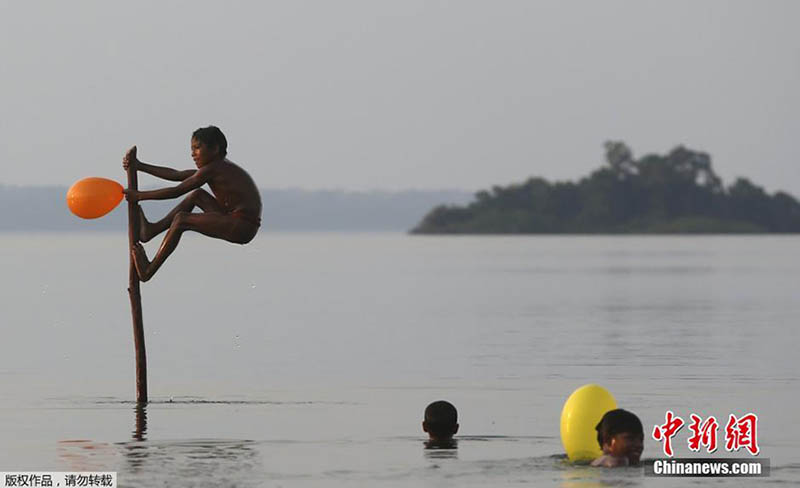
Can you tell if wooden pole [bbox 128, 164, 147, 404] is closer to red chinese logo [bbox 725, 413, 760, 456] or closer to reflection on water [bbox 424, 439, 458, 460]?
reflection on water [bbox 424, 439, 458, 460]

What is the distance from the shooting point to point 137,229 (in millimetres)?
20562

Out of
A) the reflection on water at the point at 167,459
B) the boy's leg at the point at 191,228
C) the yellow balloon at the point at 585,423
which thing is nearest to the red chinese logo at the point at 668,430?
the yellow balloon at the point at 585,423

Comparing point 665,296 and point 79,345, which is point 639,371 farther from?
point 665,296

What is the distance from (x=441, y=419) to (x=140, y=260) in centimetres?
428

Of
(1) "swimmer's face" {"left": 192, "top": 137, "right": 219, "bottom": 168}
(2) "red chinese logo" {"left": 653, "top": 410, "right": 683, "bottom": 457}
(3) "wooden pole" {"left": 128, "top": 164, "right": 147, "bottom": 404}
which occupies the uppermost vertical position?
(1) "swimmer's face" {"left": 192, "top": 137, "right": 219, "bottom": 168}

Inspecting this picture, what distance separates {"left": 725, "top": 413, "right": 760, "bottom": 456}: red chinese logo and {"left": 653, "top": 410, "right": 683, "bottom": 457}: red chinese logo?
59 centimetres

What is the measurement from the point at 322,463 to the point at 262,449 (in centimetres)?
113

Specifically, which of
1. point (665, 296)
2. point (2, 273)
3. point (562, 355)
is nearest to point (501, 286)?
point (665, 296)

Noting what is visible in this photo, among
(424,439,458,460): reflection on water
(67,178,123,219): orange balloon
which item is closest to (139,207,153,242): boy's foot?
(67,178,123,219): orange balloon

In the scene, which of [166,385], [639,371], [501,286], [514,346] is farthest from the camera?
[501,286]

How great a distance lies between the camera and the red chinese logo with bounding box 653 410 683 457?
60.7 ft

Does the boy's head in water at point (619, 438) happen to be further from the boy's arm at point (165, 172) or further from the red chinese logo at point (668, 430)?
the boy's arm at point (165, 172)

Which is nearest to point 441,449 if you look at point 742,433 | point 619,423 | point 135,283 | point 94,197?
point 619,423

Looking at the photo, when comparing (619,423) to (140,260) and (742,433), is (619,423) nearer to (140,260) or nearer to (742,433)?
(742,433)
